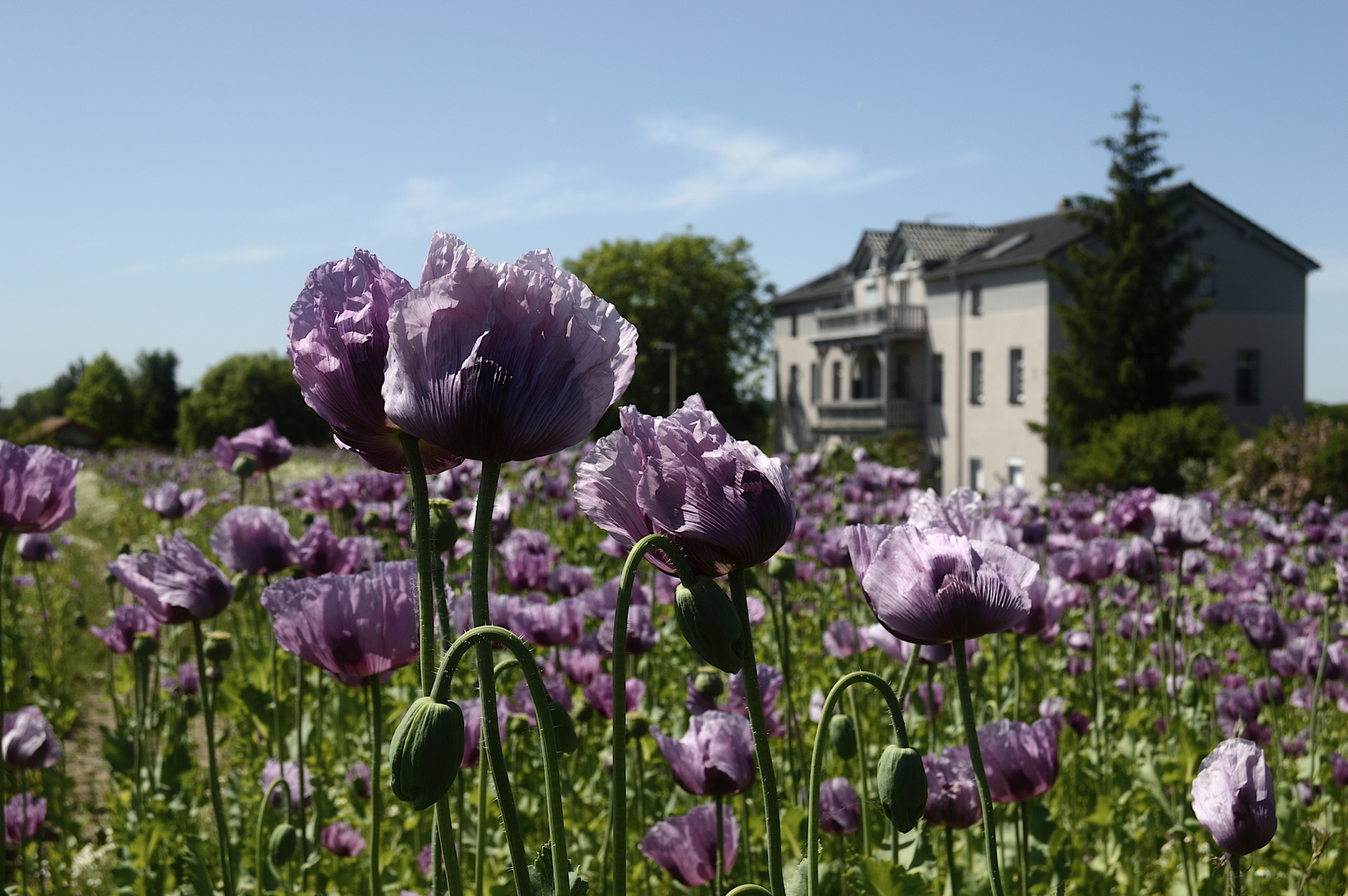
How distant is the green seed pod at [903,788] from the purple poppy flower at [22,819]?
9.01 ft

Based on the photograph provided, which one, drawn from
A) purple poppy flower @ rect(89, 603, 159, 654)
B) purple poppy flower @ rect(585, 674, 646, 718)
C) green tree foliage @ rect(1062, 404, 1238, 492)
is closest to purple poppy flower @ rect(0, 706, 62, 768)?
purple poppy flower @ rect(89, 603, 159, 654)

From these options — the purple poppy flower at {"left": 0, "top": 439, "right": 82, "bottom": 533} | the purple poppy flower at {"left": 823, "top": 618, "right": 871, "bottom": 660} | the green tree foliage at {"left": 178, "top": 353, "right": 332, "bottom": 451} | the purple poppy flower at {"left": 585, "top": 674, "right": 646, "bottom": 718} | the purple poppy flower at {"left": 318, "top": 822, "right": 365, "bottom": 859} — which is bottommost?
the purple poppy flower at {"left": 318, "top": 822, "right": 365, "bottom": 859}

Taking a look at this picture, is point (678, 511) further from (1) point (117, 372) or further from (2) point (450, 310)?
(1) point (117, 372)

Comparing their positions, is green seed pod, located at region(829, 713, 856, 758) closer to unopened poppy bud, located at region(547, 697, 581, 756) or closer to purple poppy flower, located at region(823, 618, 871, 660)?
unopened poppy bud, located at region(547, 697, 581, 756)

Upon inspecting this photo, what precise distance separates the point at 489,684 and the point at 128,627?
2.97 metres

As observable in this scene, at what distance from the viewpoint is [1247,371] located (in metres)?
27.8

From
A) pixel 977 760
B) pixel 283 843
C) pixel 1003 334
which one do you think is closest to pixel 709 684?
pixel 283 843

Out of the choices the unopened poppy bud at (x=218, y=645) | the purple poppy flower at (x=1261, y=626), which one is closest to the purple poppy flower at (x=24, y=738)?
the unopened poppy bud at (x=218, y=645)

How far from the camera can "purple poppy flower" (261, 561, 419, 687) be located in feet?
4.51

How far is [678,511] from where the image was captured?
0.98 metres

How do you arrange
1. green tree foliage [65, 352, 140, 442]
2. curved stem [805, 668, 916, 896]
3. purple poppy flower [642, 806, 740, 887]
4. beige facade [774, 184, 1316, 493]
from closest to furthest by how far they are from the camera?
curved stem [805, 668, 916, 896]
purple poppy flower [642, 806, 740, 887]
beige facade [774, 184, 1316, 493]
green tree foliage [65, 352, 140, 442]

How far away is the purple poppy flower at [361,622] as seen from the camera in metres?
1.38

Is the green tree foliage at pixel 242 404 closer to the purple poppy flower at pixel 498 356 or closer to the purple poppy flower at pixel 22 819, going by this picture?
the purple poppy flower at pixel 22 819

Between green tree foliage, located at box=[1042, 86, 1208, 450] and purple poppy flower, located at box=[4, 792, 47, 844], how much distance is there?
23.9m
